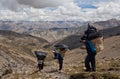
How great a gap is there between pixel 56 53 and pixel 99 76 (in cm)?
482

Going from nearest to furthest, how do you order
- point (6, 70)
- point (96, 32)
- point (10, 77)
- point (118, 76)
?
point (118, 76) < point (96, 32) < point (10, 77) < point (6, 70)

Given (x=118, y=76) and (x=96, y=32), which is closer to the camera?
(x=118, y=76)

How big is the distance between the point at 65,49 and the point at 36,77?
3.05 meters

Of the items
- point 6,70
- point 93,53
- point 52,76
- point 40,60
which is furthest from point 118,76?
point 6,70

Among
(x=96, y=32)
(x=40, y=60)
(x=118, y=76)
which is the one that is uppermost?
(x=96, y=32)

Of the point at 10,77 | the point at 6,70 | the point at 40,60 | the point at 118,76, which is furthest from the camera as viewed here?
the point at 6,70

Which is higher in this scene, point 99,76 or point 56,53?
point 56,53

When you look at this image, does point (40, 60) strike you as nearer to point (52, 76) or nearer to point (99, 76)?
point (52, 76)

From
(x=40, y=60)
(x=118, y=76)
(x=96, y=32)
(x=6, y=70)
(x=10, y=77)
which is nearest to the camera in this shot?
(x=118, y=76)

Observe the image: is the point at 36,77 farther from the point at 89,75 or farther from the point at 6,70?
the point at 6,70

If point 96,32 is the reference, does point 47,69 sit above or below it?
Result: below

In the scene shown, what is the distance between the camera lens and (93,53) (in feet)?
61.1

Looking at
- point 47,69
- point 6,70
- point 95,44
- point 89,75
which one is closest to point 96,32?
point 95,44

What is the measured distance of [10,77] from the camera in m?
20.3
